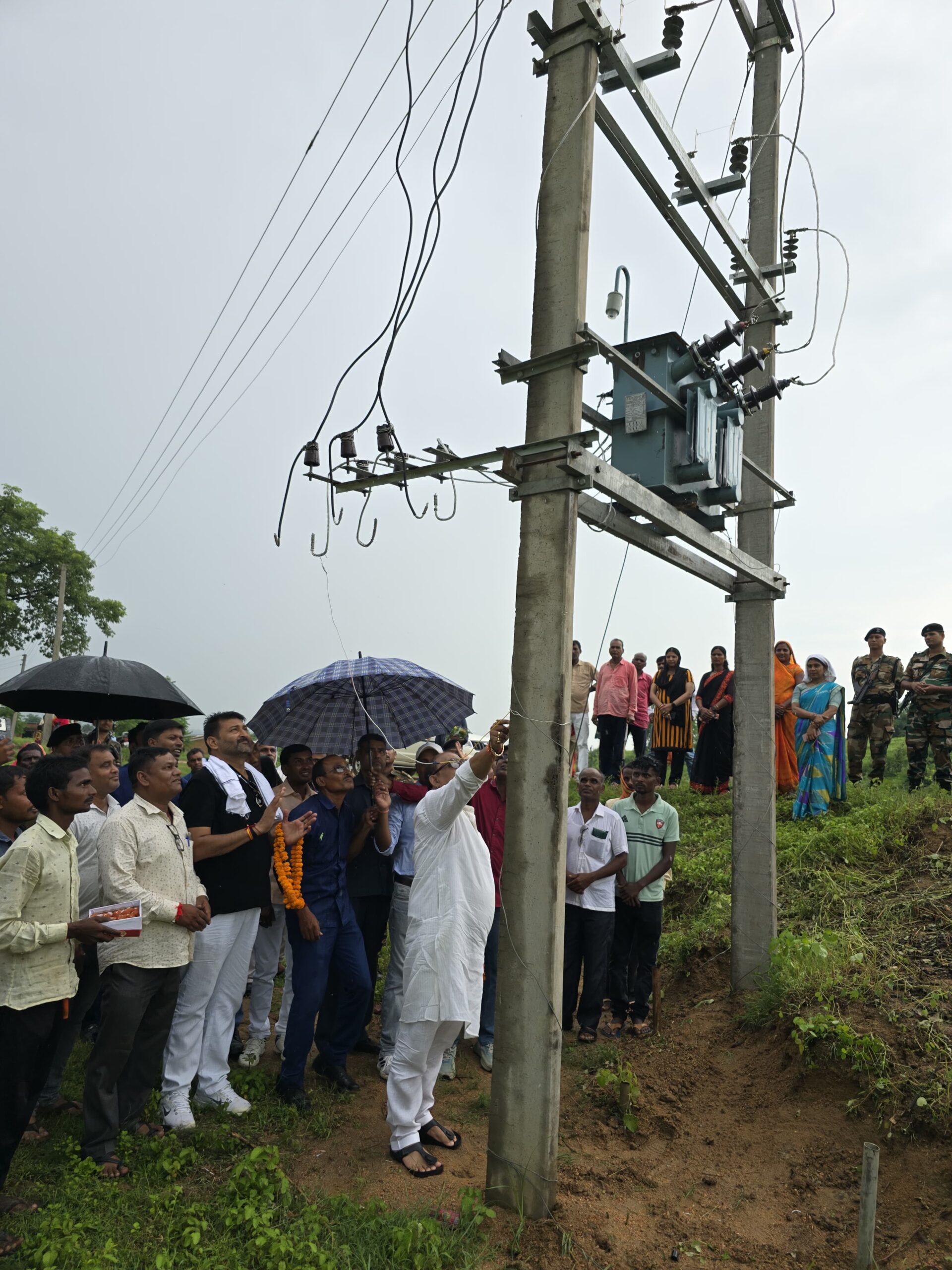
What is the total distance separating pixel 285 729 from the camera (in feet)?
21.6

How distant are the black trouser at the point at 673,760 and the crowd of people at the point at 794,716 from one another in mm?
15

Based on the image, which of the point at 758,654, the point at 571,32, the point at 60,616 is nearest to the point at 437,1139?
the point at 758,654

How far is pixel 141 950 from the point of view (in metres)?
4.36

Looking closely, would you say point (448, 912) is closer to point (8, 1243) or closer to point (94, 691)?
point (8, 1243)

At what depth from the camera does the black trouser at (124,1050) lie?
4.20 metres

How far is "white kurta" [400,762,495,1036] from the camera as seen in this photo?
4.48 m

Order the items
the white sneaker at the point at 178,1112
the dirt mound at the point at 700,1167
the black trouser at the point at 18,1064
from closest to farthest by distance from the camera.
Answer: the black trouser at the point at 18,1064
the dirt mound at the point at 700,1167
the white sneaker at the point at 178,1112

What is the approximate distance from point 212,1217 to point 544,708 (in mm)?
2663

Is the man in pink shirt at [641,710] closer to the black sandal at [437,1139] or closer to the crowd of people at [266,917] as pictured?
the crowd of people at [266,917]

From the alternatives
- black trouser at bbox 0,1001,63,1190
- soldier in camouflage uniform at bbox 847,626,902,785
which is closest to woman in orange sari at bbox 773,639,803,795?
soldier in camouflage uniform at bbox 847,626,902,785

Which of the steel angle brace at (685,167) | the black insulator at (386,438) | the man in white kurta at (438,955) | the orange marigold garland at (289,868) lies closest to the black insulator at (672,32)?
the steel angle brace at (685,167)

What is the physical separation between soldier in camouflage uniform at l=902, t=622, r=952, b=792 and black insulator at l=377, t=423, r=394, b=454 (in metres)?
6.82

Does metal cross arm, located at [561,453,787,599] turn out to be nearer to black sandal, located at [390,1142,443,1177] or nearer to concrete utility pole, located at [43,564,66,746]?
black sandal, located at [390,1142,443,1177]

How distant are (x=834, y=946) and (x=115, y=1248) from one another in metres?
4.80
